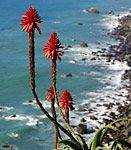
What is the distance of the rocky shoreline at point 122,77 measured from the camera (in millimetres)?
43531

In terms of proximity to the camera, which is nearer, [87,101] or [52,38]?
[52,38]

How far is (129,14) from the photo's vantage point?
12494 centimetres

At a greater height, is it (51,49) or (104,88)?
(51,49)

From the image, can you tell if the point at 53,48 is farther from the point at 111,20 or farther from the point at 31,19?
the point at 111,20

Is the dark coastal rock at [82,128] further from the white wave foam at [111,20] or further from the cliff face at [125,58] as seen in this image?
the white wave foam at [111,20]

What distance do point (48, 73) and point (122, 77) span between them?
13.8 metres

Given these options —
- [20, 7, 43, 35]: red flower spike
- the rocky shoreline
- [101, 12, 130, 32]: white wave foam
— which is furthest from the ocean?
[20, 7, 43, 35]: red flower spike

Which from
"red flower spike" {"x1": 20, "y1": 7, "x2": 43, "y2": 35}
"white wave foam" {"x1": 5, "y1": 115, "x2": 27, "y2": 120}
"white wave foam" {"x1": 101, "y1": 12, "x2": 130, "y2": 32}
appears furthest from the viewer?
"white wave foam" {"x1": 101, "y1": 12, "x2": 130, "y2": 32}

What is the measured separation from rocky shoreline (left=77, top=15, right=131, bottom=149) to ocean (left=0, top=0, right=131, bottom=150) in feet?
4.19

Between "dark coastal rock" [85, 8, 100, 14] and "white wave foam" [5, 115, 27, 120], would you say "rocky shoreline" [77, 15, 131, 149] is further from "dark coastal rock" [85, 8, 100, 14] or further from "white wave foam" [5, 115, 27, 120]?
"dark coastal rock" [85, 8, 100, 14]

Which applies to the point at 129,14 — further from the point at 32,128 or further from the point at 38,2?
the point at 32,128

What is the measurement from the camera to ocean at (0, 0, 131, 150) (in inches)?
1753

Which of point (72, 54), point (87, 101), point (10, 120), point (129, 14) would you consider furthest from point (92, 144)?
point (129, 14)

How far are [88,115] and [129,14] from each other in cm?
8349
